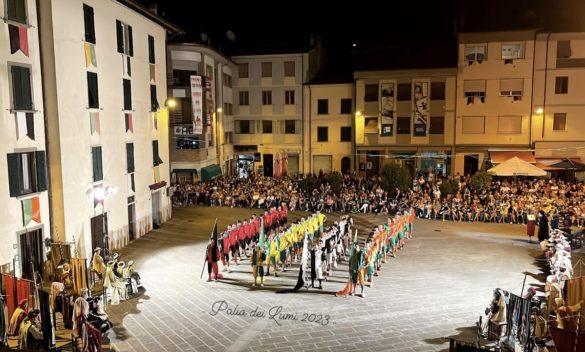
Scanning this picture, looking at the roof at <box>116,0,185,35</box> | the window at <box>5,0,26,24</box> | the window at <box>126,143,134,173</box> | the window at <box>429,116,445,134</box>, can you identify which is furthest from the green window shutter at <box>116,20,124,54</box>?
the window at <box>429,116,445,134</box>

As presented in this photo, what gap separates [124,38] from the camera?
22.6 meters

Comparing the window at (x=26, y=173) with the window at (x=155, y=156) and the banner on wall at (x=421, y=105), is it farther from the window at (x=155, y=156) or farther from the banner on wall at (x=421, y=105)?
the banner on wall at (x=421, y=105)

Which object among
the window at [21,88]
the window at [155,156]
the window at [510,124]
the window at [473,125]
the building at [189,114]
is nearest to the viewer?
the window at [21,88]

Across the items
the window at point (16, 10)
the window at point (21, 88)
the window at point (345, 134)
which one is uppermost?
the window at point (16, 10)

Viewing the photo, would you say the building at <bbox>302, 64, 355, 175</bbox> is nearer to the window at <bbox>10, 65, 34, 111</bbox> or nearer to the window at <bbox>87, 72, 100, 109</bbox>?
the window at <bbox>87, 72, 100, 109</bbox>

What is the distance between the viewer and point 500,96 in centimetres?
3803

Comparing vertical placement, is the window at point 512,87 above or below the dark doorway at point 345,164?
above

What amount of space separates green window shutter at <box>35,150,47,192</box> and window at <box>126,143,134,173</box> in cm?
584

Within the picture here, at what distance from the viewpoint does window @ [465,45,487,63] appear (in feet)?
125

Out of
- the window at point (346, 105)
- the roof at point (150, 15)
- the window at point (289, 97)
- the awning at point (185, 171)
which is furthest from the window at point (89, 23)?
the window at point (346, 105)

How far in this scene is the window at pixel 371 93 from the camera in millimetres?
40781

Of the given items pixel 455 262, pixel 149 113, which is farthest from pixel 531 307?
pixel 149 113

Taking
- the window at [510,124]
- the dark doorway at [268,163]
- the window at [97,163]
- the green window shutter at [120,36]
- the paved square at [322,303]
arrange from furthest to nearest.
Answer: the dark doorway at [268,163], the window at [510,124], the green window shutter at [120,36], the window at [97,163], the paved square at [322,303]

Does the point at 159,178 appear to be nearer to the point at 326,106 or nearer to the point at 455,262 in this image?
the point at 455,262
